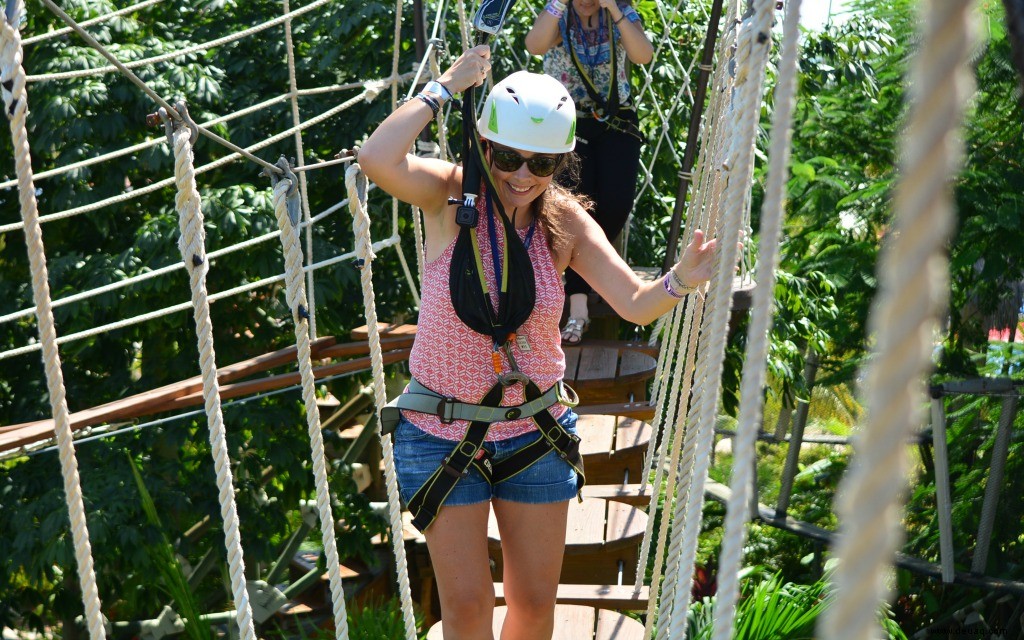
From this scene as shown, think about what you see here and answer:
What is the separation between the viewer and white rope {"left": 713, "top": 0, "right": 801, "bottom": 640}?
80 cm

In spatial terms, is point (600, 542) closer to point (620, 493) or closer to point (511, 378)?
point (620, 493)

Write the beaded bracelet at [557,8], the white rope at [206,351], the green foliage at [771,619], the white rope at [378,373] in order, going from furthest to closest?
1. the green foliage at [771,619]
2. the beaded bracelet at [557,8]
3. the white rope at [378,373]
4. the white rope at [206,351]

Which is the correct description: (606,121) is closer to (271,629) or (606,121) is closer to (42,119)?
(42,119)

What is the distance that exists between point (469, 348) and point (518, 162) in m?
0.32

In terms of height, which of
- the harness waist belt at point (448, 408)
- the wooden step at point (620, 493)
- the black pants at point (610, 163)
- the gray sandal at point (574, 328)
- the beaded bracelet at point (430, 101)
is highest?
the beaded bracelet at point (430, 101)

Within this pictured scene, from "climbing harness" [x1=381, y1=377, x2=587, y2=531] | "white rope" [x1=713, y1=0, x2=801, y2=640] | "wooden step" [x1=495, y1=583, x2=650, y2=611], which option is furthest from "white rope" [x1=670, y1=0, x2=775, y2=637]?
"wooden step" [x1=495, y1=583, x2=650, y2=611]

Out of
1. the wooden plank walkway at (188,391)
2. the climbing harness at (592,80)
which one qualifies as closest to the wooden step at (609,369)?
the wooden plank walkway at (188,391)

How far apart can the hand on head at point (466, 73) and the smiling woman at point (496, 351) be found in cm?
3

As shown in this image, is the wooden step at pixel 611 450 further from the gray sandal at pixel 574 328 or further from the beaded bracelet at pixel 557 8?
the beaded bracelet at pixel 557 8

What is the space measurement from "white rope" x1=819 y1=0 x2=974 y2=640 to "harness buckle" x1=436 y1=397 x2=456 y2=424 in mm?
1318

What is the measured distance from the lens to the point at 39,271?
1.40 meters

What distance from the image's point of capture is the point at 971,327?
5.00 m

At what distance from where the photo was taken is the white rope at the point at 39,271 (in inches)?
54.5

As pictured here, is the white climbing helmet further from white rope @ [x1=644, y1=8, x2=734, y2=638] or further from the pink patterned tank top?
white rope @ [x1=644, y1=8, x2=734, y2=638]
